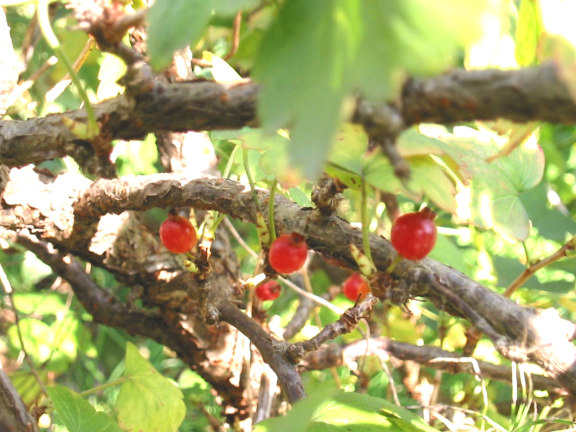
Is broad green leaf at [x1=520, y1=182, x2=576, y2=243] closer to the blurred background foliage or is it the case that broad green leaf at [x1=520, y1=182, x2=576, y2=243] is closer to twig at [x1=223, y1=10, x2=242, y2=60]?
the blurred background foliage

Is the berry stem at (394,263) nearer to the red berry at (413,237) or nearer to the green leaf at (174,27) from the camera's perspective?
the red berry at (413,237)

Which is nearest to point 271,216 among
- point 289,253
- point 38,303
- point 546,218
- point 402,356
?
point 289,253

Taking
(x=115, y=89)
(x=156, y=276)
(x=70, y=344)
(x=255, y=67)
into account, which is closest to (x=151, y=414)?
(x=156, y=276)

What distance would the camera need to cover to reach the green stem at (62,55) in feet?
1.44

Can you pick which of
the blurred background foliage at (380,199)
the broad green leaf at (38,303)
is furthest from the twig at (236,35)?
the broad green leaf at (38,303)

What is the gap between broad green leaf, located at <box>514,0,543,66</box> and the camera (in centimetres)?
52

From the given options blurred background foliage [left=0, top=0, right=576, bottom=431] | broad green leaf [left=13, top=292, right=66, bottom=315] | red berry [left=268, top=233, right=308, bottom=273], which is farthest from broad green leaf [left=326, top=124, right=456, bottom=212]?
broad green leaf [left=13, top=292, right=66, bottom=315]

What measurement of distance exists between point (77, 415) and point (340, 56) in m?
0.63

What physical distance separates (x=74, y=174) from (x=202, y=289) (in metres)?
0.25

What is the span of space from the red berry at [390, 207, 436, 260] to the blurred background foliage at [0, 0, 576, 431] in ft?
0.08

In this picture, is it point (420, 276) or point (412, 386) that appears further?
point (412, 386)

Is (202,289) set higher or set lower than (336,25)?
lower

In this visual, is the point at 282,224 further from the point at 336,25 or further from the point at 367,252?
the point at 336,25

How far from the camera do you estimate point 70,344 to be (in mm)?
1406
